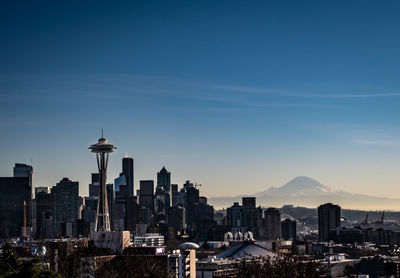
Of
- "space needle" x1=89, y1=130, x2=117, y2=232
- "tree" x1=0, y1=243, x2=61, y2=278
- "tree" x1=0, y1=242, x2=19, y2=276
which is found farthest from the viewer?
"space needle" x1=89, y1=130, x2=117, y2=232

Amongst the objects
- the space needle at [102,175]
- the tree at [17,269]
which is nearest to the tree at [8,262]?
the tree at [17,269]

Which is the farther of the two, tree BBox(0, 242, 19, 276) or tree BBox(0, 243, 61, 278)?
tree BBox(0, 242, 19, 276)

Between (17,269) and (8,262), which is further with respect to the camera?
(8,262)

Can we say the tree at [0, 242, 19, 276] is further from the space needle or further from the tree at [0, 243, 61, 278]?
the space needle

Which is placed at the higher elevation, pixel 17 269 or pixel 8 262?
pixel 8 262

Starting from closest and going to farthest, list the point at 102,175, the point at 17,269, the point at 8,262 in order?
the point at 17,269
the point at 8,262
the point at 102,175

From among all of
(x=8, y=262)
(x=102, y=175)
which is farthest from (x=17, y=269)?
(x=102, y=175)

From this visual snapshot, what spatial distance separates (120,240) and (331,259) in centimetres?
4453

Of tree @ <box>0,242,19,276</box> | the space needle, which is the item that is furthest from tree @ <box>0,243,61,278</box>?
the space needle

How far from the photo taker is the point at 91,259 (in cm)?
8719

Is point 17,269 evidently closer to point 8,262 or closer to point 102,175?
point 8,262

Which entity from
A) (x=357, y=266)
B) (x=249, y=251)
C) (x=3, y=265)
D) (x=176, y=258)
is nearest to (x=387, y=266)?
(x=357, y=266)

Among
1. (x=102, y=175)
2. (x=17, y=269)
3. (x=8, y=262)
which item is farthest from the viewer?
(x=102, y=175)

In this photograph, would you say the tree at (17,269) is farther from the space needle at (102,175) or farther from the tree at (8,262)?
the space needle at (102,175)
